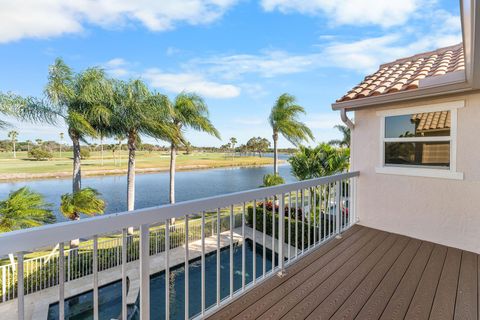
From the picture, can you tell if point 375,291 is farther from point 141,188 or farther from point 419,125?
point 141,188

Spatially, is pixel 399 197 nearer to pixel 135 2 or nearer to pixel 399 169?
pixel 399 169

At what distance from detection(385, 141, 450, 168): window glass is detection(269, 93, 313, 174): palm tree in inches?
539

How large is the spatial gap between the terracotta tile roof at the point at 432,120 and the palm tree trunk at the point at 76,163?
14.3 metres

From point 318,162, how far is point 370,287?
9091 mm

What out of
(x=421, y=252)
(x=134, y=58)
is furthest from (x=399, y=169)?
(x=134, y=58)

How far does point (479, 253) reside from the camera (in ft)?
11.6

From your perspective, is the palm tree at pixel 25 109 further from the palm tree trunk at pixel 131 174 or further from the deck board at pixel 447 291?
the deck board at pixel 447 291

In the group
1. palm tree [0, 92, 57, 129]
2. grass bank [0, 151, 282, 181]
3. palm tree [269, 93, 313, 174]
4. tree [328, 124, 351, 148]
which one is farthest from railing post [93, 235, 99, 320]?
tree [328, 124, 351, 148]

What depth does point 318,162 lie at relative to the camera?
11398mm

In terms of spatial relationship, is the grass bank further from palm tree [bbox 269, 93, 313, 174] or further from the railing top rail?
the railing top rail

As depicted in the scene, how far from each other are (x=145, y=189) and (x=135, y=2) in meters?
22.1

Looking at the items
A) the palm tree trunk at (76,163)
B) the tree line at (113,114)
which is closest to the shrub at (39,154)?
the tree line at (113,114)

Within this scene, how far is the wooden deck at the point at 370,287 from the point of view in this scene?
2.21m

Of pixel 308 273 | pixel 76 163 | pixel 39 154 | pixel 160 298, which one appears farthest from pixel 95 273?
pixel 39 154
